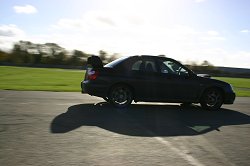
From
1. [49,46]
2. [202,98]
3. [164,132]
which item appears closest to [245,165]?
[164,132]

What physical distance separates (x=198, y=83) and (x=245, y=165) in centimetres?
643

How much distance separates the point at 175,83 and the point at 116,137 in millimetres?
5031

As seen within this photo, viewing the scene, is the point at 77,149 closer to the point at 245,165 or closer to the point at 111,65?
the point at 245,165

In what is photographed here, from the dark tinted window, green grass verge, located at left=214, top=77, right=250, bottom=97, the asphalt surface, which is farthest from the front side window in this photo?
green grass verge, located at left=214, top=77, right=250, bottom=97

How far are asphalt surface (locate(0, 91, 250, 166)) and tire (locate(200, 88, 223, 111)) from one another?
1784mm

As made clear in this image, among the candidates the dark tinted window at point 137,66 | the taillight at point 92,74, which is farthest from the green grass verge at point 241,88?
the taillight at point 92,74

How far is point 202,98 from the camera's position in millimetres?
11469

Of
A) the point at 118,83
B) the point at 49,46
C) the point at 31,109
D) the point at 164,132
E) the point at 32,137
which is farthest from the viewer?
the point at 49,46

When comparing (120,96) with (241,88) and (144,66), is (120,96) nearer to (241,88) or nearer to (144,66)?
(144,66)

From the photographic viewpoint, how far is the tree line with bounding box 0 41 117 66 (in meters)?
87.2

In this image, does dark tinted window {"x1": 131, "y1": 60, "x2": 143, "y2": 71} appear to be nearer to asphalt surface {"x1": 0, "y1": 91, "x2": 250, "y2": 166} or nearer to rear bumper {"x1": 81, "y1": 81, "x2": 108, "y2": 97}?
rear bumper {"x1": 81, "y1": 81, "x2": 108, "y2": 97}

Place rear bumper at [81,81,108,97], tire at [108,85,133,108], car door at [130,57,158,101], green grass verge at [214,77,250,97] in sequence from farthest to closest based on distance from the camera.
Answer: green grass verge at [214,77,250,97] → car door at [130,57,158,101] → tire at [108,85,133,108] → rear bumper at [81,81,108,97]

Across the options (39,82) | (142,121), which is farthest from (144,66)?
(39,82)

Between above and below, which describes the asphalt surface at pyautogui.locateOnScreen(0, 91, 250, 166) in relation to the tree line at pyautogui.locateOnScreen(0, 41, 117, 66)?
below
